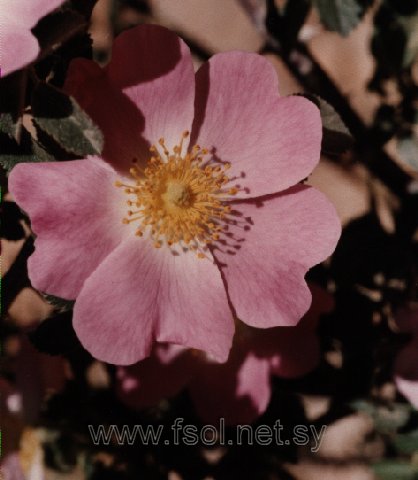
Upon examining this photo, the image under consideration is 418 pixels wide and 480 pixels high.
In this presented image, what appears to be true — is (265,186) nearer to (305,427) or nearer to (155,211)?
(155,211)

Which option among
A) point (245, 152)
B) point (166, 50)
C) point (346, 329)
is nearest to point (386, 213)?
point (346, 329)

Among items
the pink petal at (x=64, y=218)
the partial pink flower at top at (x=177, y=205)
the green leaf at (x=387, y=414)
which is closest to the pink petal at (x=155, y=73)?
the partial pink flower at top at (x=177, y=205)

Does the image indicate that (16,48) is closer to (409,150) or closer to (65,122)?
(65,122)

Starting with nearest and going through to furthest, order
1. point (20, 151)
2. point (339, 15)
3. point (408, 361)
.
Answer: point (20, 151), point (339, 15), point (408, 361)

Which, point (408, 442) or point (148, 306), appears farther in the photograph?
point (408, 442)

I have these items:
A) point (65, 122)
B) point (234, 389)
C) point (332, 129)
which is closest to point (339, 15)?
point (332, 129)

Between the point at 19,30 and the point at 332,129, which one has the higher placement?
the point at 19,30
